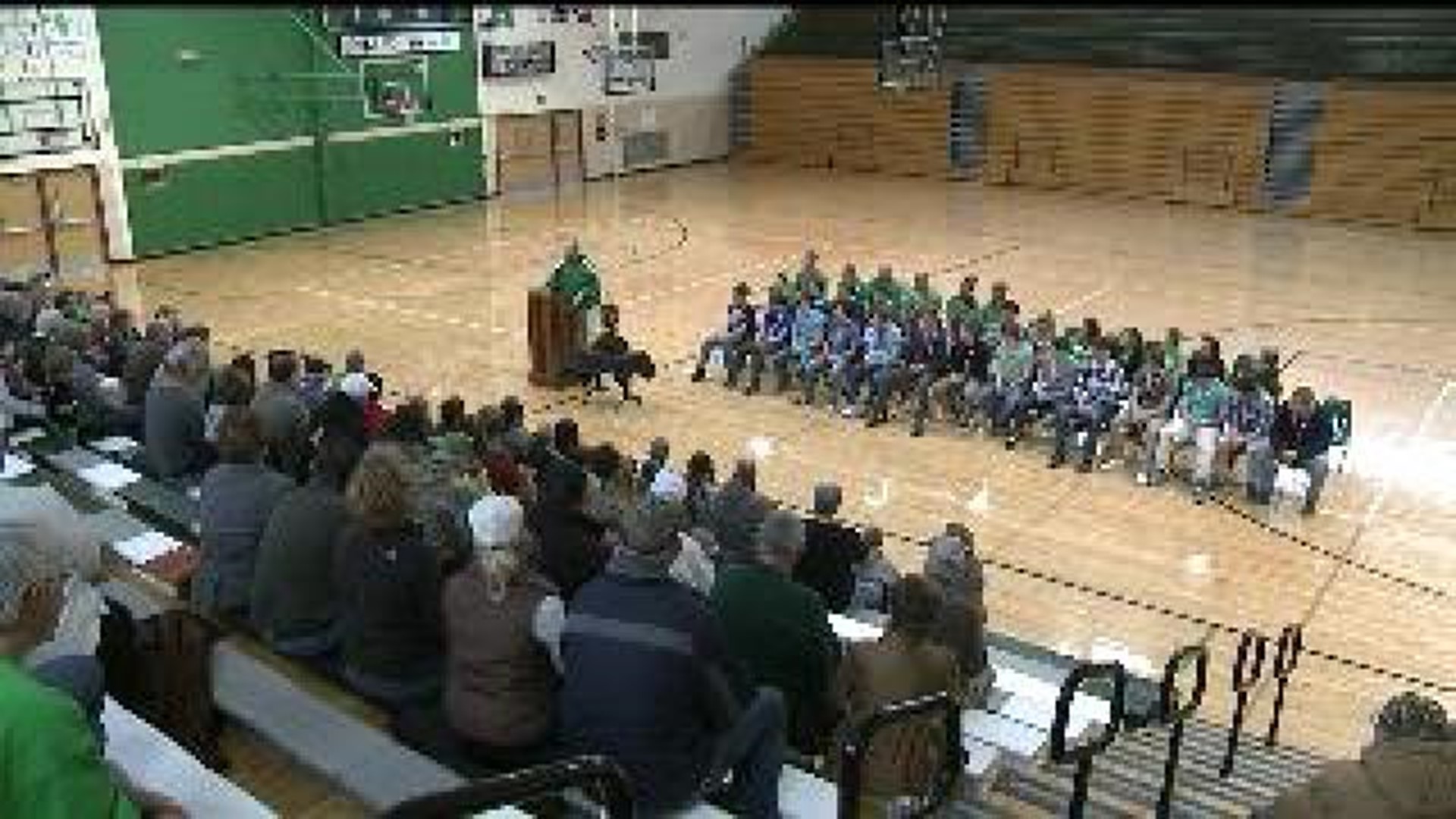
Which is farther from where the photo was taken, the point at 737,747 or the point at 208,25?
the point at 208,25

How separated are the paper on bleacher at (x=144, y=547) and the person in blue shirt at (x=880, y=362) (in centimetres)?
811

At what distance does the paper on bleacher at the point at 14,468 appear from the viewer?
762 centimetres

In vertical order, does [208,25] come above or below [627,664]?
above

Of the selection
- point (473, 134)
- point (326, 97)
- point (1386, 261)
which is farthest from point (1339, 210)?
point (326, 97)

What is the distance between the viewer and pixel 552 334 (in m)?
14.8

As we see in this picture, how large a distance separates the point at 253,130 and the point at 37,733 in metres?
23.0

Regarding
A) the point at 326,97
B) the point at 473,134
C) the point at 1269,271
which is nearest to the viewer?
the point at 1269,271

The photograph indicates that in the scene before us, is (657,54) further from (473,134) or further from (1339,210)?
(1339,210)

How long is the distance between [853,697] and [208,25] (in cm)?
2142

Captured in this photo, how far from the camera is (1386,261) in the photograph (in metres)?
21.8

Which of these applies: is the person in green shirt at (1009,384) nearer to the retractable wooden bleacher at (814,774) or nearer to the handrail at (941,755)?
the retractable wooden bleacher at (814,774)

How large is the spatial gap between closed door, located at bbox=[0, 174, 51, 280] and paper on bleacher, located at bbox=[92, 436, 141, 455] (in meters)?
11.8

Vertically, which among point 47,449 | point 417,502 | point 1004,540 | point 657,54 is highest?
point 657,54

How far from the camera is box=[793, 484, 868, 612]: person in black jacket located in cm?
768
